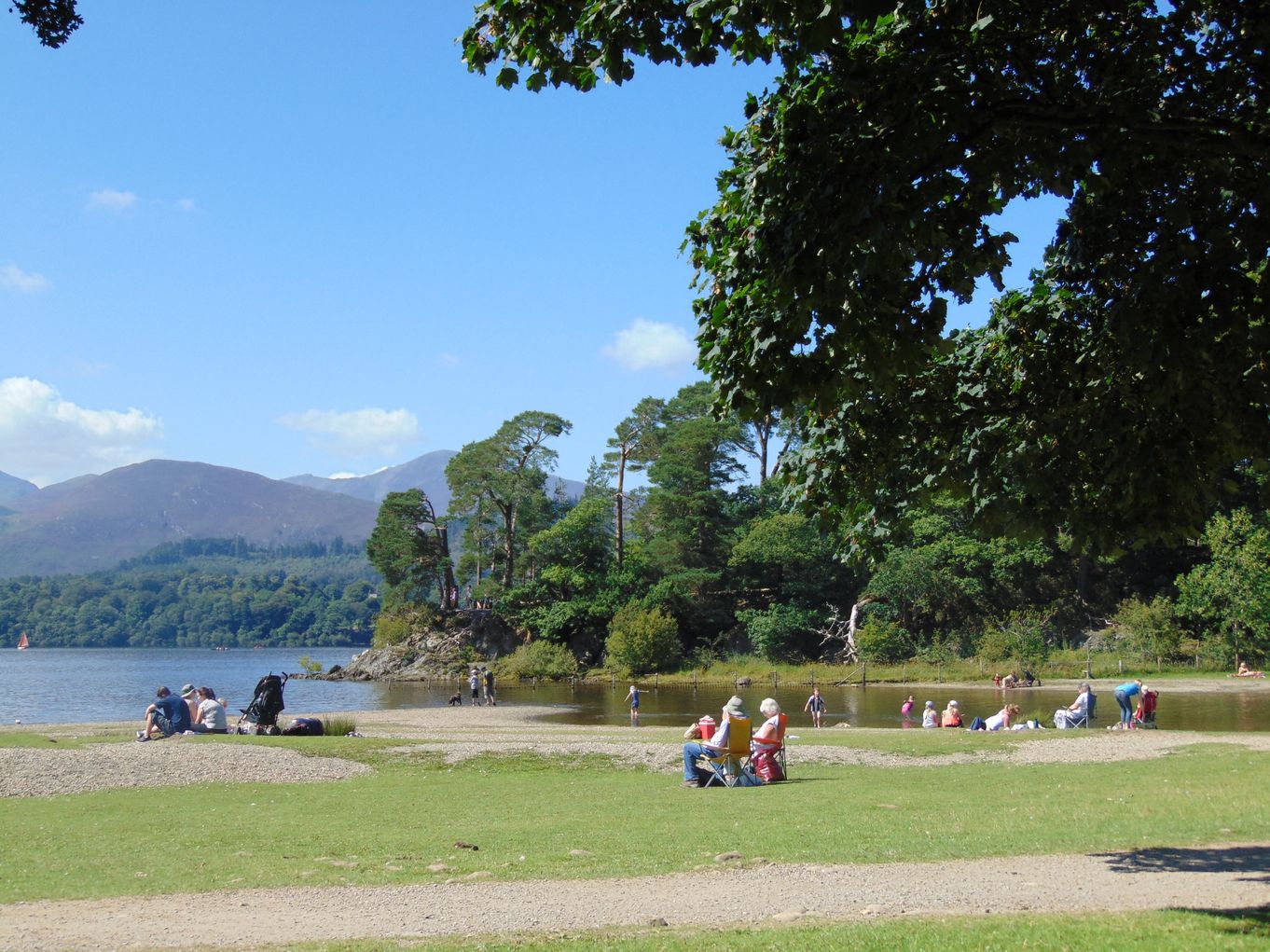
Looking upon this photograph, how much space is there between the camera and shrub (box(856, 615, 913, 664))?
66.2 metres

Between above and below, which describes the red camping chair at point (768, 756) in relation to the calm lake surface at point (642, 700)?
above

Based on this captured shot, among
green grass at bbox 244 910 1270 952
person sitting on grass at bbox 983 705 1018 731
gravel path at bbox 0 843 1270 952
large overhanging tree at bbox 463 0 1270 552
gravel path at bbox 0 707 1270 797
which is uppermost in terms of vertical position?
large overhanging tree at bbox 463 0 1270 552

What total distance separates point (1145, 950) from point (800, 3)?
623 cm

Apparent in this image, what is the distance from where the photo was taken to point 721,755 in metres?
16.6

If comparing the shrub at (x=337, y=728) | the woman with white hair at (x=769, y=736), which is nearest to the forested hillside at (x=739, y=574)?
the shrub at (x=337, y=728)

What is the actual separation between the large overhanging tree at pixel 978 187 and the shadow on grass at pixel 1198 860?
3.00 m

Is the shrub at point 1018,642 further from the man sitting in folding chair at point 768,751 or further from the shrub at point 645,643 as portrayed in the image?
the man sitting in folding chair at point 768,751

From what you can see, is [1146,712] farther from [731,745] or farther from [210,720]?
[210,720]

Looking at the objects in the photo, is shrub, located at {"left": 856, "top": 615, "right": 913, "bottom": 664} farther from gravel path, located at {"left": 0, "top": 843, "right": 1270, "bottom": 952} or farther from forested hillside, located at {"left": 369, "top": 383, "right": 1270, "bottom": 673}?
gravel path, located at {"left": 0, "top": 843, "right": 1270, "bottom": 952}

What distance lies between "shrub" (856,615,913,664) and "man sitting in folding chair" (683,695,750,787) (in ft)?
170

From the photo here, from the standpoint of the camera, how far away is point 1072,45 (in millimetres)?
8078

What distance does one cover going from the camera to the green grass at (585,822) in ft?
33.3

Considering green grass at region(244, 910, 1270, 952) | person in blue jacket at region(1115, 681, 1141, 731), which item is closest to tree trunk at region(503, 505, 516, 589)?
person in blue jacket at region(1115, 681, 1141, 731)

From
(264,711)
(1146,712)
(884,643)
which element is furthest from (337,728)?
(884,643)
